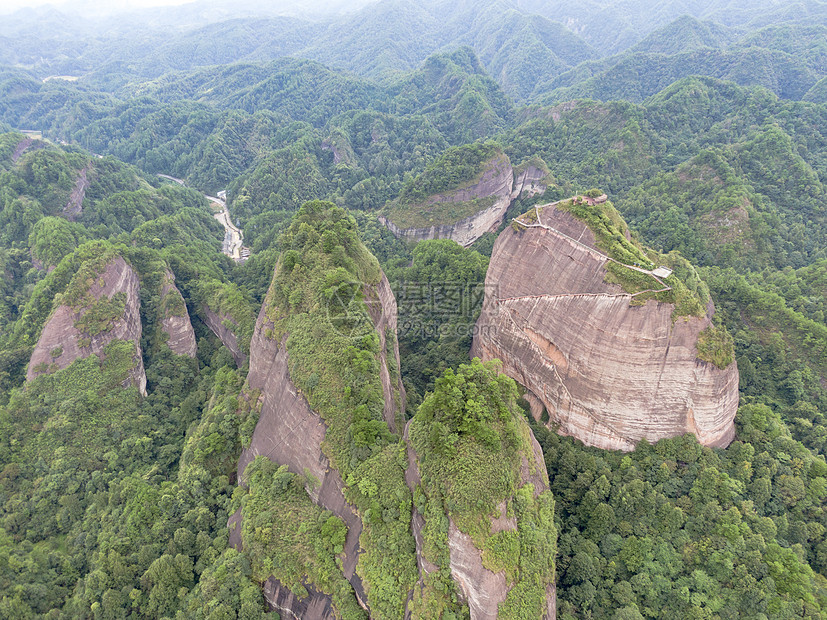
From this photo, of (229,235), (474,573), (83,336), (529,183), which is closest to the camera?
(474,573)

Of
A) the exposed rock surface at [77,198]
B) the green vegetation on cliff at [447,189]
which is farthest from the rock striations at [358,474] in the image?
the exposed rock surface at [77,198]

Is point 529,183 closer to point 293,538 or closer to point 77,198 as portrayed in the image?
point 293,538

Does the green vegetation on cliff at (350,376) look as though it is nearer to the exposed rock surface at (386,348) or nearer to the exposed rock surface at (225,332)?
the exposed rock surface at (386,348)

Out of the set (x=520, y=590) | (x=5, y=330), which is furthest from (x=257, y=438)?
(x=5, y=330)

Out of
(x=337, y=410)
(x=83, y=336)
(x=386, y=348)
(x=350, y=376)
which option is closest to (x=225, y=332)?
(x=83, y=336)

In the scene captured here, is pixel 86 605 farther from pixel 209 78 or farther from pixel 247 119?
pixel 209 78

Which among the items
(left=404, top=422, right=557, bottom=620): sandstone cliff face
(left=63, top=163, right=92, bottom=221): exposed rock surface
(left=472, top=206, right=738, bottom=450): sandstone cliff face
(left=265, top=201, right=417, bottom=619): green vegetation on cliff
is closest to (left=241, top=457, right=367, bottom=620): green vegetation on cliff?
(left=265, top=201, right=417, bottom=619): green vegetation on cliff
